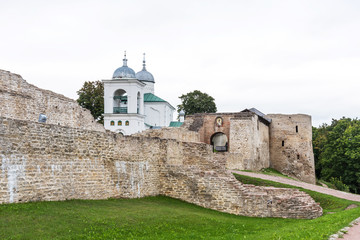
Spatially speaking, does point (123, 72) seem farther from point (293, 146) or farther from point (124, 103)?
point (293, 146)

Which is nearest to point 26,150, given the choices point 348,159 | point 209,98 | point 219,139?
point 219,139

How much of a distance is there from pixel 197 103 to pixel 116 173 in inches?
1939

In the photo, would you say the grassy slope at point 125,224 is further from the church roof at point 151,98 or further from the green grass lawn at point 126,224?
the church roof at point 151,98

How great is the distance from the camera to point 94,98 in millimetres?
58156

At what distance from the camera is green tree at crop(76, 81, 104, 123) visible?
57.2m

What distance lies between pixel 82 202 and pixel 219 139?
32.7 meters

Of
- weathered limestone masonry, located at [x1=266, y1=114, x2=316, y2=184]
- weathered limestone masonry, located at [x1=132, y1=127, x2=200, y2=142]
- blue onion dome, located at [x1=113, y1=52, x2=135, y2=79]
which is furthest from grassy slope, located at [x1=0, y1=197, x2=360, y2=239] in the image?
blue onion dome, located at [x1=113, y1=52, x2=135, y2=79]

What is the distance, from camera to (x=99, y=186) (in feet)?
53.9

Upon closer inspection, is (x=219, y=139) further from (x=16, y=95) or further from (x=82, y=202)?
(x=82, y=202)

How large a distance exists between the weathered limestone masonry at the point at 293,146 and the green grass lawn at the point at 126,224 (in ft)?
93.0

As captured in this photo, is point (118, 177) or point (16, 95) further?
point (16, 95)

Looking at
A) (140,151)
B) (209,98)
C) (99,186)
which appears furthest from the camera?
(209,98)

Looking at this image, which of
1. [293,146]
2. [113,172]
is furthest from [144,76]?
[113,172]

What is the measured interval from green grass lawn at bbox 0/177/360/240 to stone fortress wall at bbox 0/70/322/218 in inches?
26.3
